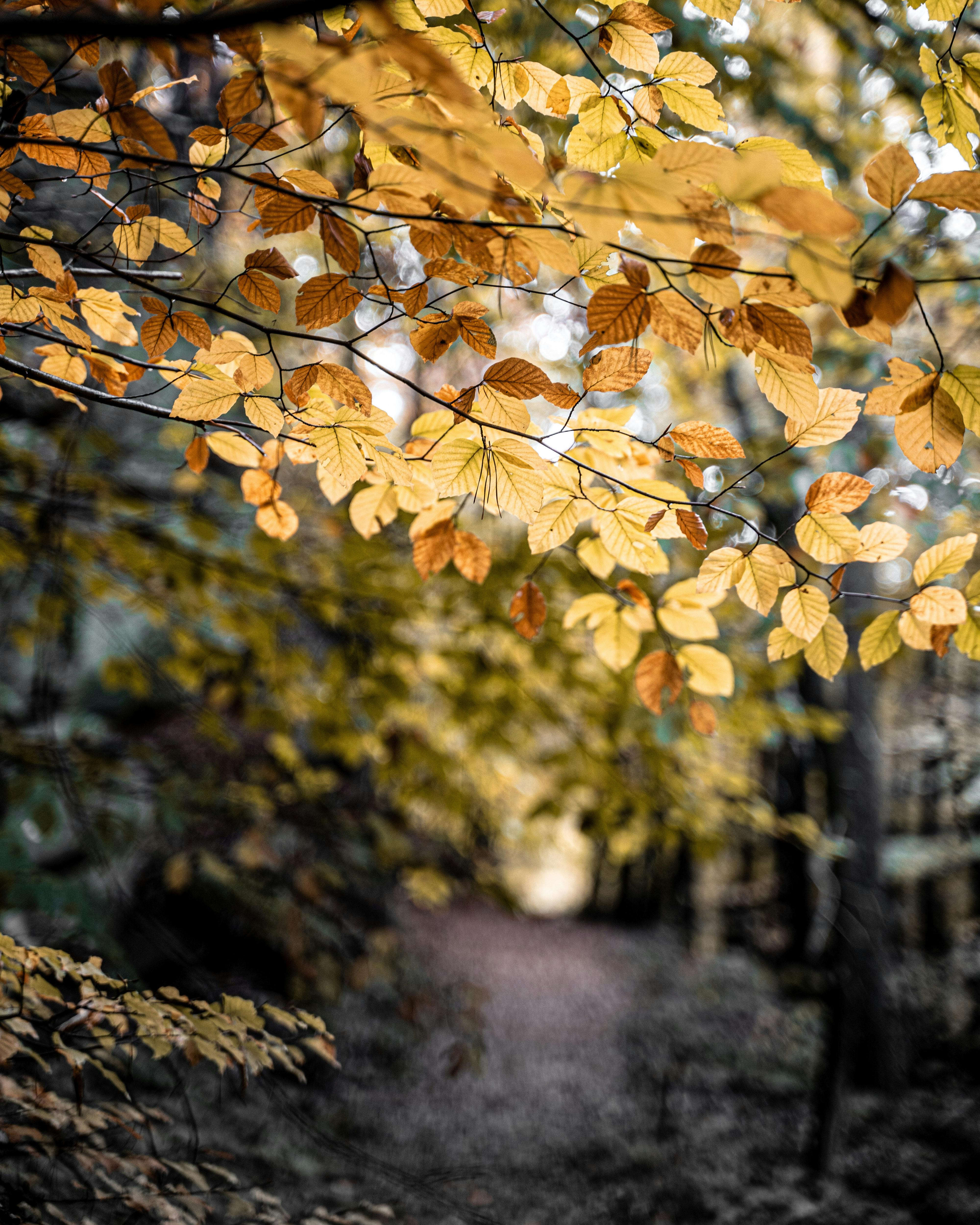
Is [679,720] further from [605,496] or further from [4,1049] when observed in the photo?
[4,1049]

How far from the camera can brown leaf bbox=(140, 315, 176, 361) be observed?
0.85 metres

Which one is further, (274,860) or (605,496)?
(274,860)

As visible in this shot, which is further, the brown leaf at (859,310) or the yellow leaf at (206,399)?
the yellow leaf at (206,399)

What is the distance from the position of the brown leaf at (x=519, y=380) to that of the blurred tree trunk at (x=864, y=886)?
362 cm

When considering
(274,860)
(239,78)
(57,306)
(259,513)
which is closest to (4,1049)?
(259,513)

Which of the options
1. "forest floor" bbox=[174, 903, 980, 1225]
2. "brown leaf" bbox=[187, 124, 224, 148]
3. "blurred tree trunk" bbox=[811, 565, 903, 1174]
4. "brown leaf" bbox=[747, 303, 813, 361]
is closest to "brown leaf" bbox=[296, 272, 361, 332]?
"brown leaf" bbox=[187, 124, 224, 148]

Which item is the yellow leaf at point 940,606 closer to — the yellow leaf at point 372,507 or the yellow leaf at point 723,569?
the yellow leaf at point 723,569

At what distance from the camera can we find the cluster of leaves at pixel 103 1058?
91cm

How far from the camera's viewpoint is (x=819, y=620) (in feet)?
2.89

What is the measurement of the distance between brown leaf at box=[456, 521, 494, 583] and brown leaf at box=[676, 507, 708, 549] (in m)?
0.34

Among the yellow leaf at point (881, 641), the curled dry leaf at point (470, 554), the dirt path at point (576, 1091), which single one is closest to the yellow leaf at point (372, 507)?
the curled dry leaf at point (470, 554)

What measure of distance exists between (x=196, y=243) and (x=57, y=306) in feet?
0.79

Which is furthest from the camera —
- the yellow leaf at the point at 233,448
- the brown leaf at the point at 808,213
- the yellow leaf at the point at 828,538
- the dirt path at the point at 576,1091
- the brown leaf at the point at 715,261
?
the dirt path at the point at 576,1091

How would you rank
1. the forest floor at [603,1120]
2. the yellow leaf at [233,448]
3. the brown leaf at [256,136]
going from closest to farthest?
the brown leaf at [256,136] < the yellow leaf at [233,448] < the forest floor at [603,1120]
